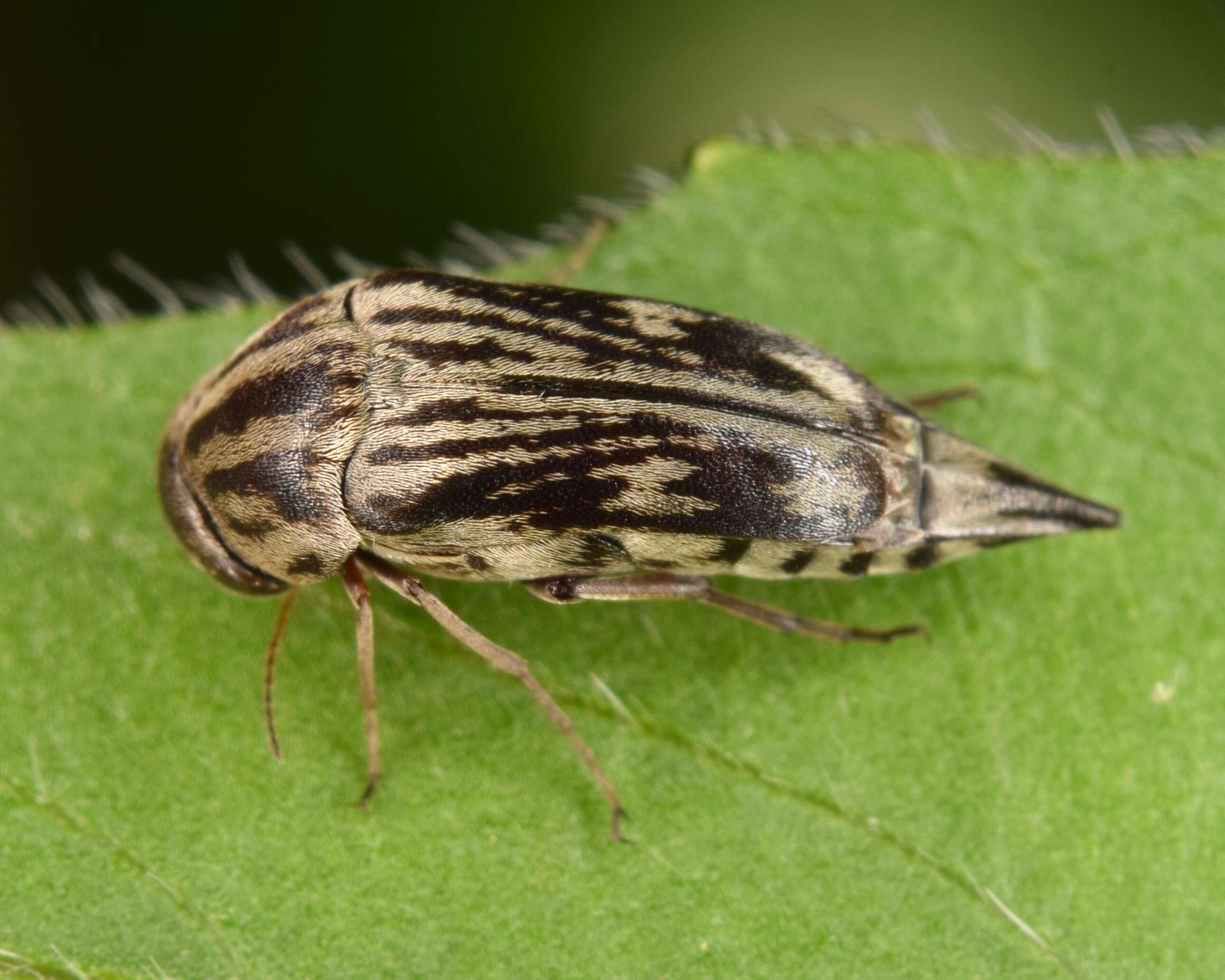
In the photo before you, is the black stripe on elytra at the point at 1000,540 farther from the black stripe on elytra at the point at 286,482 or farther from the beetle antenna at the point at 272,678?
the beetle antenna at the point at 272,678

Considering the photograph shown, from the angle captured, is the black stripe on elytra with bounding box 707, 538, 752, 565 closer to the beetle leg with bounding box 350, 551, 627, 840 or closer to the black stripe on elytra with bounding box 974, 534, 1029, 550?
the beetle leg with bounding box 350, 551, 627, 840

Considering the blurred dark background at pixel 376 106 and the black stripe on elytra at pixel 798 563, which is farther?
the blurred dark background at pixel 376 106

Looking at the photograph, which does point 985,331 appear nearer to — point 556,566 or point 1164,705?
point 1164,705

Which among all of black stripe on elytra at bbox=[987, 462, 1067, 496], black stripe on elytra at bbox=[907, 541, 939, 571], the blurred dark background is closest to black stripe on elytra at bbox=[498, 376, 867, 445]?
black stripe on elytra at bbox=[907, 541, 939, 571]

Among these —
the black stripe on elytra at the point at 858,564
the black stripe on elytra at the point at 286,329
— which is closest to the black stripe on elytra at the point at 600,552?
the black stripe on elytra at the point at 858,564

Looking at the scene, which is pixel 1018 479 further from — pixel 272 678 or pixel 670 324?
pixel 272 678
